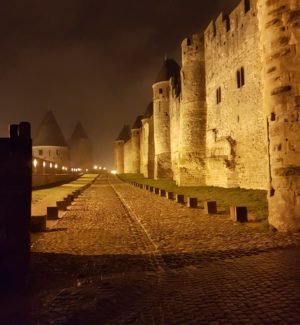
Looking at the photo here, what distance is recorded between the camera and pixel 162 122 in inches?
1531

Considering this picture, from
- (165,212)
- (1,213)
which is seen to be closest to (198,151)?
(165,212)

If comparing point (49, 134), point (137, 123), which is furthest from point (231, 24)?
point (49, 134)

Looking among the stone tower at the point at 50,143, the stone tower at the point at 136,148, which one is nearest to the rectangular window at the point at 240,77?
the stone tower at the point at 136,148

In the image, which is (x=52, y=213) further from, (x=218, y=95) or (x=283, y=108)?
(x=218, y=95)

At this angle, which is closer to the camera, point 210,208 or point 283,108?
point 283,108

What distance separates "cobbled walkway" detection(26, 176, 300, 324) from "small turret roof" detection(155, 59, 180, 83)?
3312 centimetres

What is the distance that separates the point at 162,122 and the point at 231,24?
19.2 meters

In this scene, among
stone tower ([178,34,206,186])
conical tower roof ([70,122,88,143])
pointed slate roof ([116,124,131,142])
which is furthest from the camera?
conical tower roof ([70,122,88,143])

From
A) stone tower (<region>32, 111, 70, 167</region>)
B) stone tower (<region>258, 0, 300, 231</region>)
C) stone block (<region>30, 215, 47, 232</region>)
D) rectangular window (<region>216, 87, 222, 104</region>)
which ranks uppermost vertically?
stone tower (<region>32, 111, 70, 167</region>)

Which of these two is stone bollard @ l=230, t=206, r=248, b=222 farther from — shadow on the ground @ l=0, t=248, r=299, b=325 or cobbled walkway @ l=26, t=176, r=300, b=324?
shadow on the ground @ l=0, t=248, r=299, b=325

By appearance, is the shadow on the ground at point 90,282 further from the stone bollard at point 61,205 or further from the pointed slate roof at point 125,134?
the pointed slate roof at point 125,134

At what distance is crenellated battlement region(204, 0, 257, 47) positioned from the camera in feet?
59.1

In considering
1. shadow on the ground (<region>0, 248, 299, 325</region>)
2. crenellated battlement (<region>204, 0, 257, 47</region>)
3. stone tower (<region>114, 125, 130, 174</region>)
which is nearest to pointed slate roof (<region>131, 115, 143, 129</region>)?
stone tower (<region>114, 125, 130, 174</region>)

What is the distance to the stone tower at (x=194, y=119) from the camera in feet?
83.8
